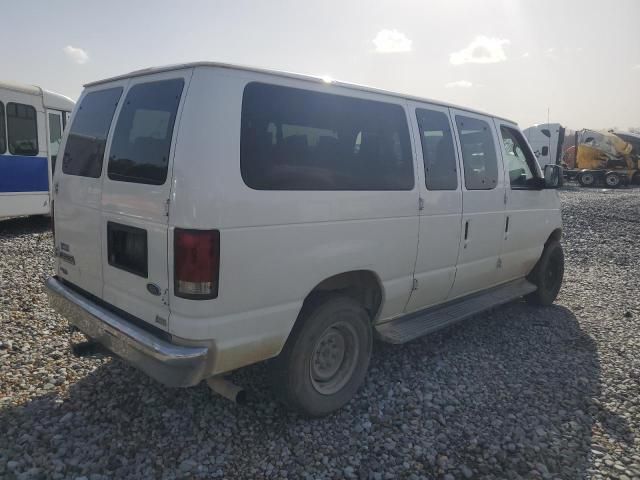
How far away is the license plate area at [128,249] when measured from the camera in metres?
2.93

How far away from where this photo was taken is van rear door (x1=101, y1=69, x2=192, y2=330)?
9.17 ft

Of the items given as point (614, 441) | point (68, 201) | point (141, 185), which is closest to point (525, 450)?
point (614, 441)

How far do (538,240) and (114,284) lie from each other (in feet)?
15.8

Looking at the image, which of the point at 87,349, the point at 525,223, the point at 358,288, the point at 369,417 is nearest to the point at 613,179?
the point at 525,223

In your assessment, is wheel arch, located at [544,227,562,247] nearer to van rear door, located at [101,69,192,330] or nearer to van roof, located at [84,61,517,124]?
van roof, located at [84,61,517,124]

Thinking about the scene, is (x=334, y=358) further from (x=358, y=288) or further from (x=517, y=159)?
(x=517, y=159)

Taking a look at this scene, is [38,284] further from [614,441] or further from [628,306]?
[628,306]

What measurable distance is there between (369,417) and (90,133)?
9.68 ft

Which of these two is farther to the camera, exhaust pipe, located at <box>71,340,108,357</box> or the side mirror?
the side mirror

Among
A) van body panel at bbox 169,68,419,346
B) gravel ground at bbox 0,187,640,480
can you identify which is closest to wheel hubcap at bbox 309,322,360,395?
gravel ground at bbox 0,187,640,480

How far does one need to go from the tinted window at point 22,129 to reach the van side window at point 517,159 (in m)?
9.17

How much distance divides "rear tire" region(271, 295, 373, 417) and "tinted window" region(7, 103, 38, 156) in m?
8.92

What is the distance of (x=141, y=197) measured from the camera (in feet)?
9.47

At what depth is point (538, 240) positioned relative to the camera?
5832 millimetres
